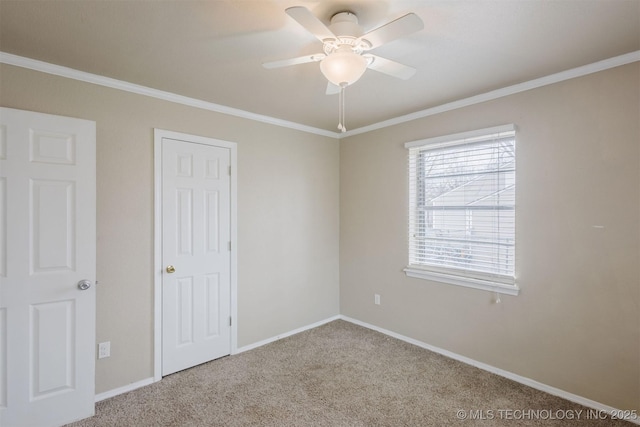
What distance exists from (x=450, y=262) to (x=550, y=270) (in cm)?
83

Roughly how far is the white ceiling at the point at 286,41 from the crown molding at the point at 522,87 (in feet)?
0.21

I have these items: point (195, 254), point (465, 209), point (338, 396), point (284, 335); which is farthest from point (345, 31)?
point (284, 335)

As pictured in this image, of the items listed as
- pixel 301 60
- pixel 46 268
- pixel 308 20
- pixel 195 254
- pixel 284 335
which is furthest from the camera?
pixel 284 335

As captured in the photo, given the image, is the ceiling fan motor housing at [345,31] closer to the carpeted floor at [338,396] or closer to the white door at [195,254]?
the white door at [195,254]

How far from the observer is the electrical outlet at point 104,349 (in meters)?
2.42

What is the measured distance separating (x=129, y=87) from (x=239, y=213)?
1.43m

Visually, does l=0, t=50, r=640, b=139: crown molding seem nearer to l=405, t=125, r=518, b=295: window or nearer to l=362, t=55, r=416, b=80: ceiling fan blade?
l=405, t=125, r=518, b=295: window

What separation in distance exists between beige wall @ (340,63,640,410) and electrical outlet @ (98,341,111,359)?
2878mm

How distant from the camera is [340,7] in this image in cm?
162

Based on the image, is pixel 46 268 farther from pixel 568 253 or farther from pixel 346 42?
pixel 568 253

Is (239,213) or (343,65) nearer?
(343,65)

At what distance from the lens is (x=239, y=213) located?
3250 millimetres

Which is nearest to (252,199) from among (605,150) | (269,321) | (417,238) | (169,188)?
(169,188)

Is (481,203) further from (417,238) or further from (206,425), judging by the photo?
(206,425)
